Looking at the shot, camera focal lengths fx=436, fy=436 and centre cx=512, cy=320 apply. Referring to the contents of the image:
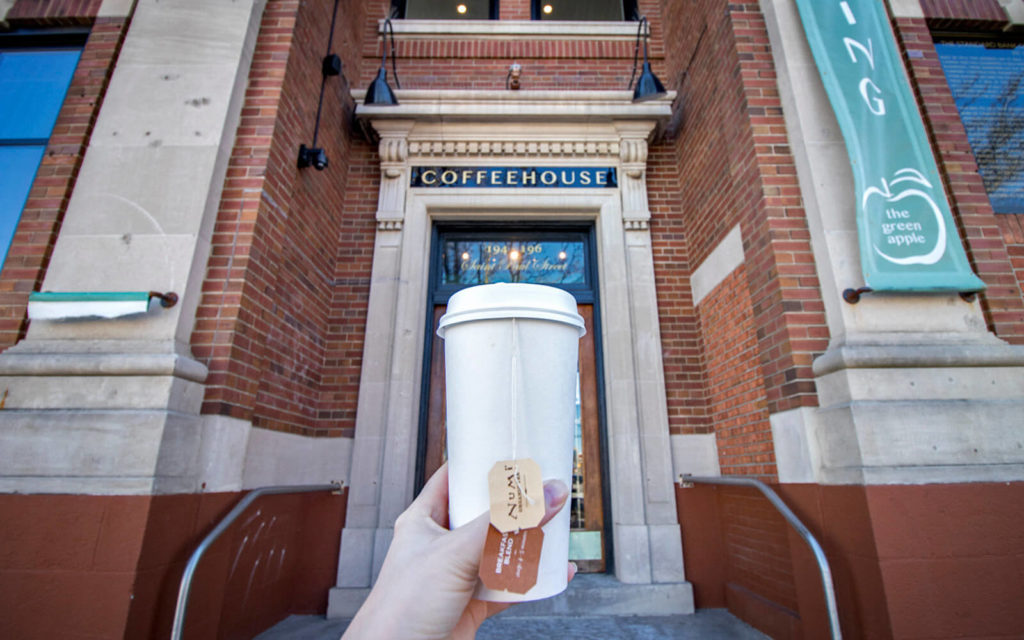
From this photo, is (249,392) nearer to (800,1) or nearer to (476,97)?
(476,97)

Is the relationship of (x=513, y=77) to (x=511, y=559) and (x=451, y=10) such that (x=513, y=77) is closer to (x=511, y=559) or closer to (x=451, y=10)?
(x=451, y=10)

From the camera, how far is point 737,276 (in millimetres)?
3395

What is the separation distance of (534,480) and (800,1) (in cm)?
400

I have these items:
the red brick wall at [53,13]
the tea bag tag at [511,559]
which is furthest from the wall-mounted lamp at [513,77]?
the tea bag tag at [511,559]

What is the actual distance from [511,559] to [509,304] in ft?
1.86

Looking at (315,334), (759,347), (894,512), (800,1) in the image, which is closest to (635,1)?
(800,1)

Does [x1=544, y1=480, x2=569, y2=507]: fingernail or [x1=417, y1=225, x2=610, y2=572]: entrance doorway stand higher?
[x1=417, y1=225, x2=610, y2=572]: entrance doorway

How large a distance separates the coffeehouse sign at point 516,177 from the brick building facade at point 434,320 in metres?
0.09

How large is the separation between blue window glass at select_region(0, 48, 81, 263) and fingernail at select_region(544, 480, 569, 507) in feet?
12.9

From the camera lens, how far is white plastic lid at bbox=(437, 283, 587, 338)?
1096mm

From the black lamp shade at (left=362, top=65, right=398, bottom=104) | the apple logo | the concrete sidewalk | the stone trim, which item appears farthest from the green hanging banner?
the black lamp shade at (left=362, top=65, right=398, bottom=104)

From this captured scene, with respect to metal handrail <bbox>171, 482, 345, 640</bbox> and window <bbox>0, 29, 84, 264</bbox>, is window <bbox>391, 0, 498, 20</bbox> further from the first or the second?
metal handrail <bbox>171, 482, 345, 640</bbox>

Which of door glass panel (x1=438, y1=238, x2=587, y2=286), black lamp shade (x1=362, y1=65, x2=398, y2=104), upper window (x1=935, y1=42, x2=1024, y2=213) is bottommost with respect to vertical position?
door glass panel (x1=438, y1=238, x2=587, y2=286)

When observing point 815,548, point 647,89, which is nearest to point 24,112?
point 647,89
